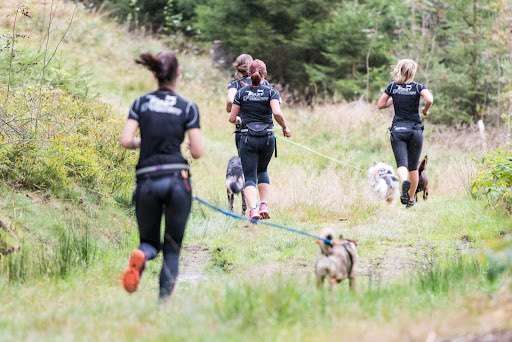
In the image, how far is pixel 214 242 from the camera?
9727mm

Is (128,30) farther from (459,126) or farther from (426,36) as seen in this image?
(459,126)

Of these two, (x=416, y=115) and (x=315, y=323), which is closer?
(x=315, y=323)

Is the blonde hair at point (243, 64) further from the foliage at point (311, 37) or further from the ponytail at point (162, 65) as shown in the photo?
the foliage at point (311, 37)

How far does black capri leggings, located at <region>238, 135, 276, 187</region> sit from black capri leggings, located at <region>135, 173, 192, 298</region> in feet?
13.0

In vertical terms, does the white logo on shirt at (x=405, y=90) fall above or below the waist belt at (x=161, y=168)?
below

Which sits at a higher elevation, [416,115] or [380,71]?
[416,115]

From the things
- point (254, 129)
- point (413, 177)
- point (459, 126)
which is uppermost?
point (254, 129)

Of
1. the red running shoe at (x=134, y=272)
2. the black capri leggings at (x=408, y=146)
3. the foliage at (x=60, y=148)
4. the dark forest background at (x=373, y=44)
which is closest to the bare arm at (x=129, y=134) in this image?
the red running shoe at (x=134, y=272)

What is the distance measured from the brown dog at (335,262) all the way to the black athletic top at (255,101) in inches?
153

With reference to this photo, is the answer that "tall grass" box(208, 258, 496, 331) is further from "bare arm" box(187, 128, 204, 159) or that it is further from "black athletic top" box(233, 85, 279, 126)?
"black athletic top" box(233, 85, 279, 126)

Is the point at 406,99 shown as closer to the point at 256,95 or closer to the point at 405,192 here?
the point at 405,192

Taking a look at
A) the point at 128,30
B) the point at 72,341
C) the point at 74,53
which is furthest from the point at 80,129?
the point at 128,30

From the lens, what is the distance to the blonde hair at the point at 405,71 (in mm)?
10695

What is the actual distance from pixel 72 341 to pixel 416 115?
7237 millimetres
